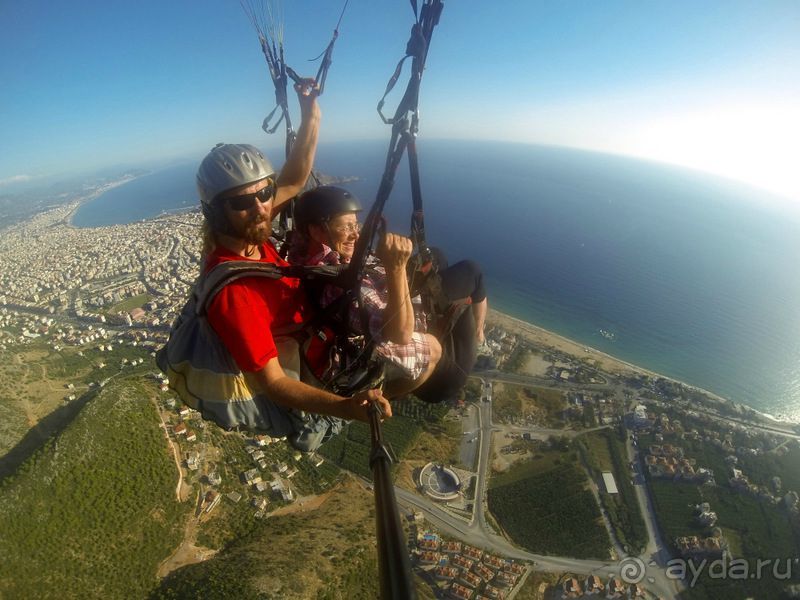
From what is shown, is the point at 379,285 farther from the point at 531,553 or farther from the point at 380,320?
the point at 531,553

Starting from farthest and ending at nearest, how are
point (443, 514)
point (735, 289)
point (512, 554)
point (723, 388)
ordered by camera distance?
point (735, 289), point (723, 388), point (443, 514), point (512, 554)

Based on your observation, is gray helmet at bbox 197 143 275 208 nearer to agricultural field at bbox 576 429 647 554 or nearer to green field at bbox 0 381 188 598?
green field at bbox 0 381 188 598

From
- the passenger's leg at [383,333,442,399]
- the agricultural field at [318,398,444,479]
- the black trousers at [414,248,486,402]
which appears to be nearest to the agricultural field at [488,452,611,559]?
the agricultural field at [318,398,444,479]

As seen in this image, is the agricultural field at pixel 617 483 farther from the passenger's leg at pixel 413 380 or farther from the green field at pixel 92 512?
the passenger's leg at pixel 413 380

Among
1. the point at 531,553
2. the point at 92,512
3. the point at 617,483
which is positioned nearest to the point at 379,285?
the point at 92,512

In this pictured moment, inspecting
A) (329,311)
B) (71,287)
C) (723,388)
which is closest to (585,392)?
(723,388)

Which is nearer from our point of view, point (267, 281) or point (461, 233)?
point (267, 281)

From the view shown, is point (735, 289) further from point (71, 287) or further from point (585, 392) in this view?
point (71, 287)
